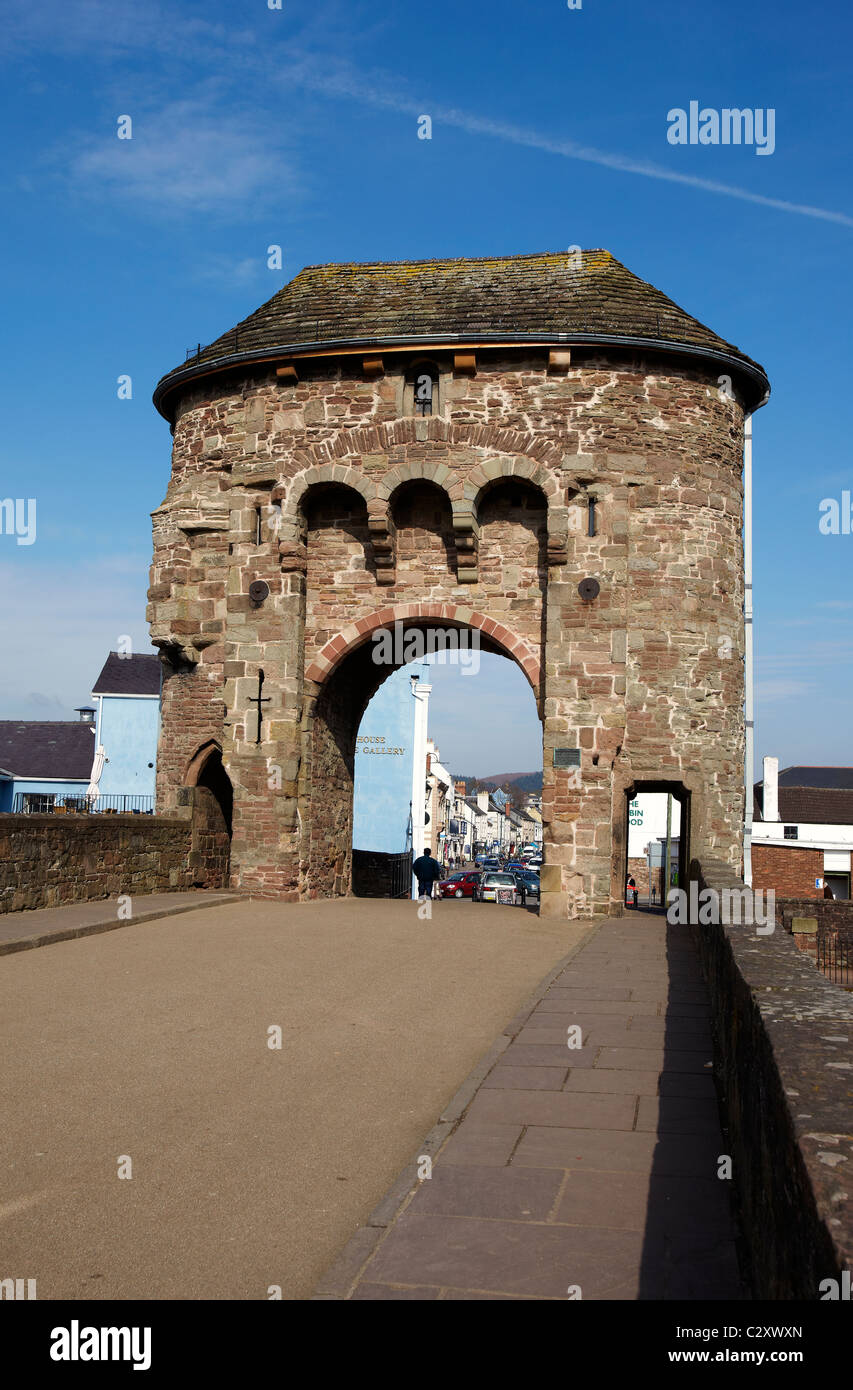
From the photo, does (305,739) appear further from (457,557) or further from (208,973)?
(208,973)

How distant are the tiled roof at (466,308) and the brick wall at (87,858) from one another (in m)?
7.63

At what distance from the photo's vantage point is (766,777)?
146ft

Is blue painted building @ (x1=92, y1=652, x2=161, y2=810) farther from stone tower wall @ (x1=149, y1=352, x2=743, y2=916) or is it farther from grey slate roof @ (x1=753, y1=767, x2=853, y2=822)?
stone tower wall @ (x1=149, y1=352, x2=743, y2=916)

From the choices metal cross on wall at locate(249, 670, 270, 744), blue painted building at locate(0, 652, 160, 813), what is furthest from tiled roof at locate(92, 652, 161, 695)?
metal cross on wall at locate(249, 670, 270, 744)

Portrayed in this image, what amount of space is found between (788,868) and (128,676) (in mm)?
26200

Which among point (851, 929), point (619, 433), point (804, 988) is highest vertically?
point (619, 433)

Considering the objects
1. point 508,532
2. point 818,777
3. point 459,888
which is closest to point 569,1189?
point 508,532

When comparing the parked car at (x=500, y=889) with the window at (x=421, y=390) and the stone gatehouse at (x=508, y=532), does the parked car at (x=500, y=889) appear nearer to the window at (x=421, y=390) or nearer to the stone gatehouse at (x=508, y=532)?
the stone gatehouse at (x=508, y=532)

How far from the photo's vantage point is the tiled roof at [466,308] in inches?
675

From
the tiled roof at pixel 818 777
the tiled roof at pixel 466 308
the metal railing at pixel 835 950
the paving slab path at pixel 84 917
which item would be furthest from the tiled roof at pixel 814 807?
the paving slab path at pixel 84 917

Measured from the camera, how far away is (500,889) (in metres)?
34.8

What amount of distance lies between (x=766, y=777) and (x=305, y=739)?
30.8m

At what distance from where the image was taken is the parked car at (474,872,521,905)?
34688 millimetres
